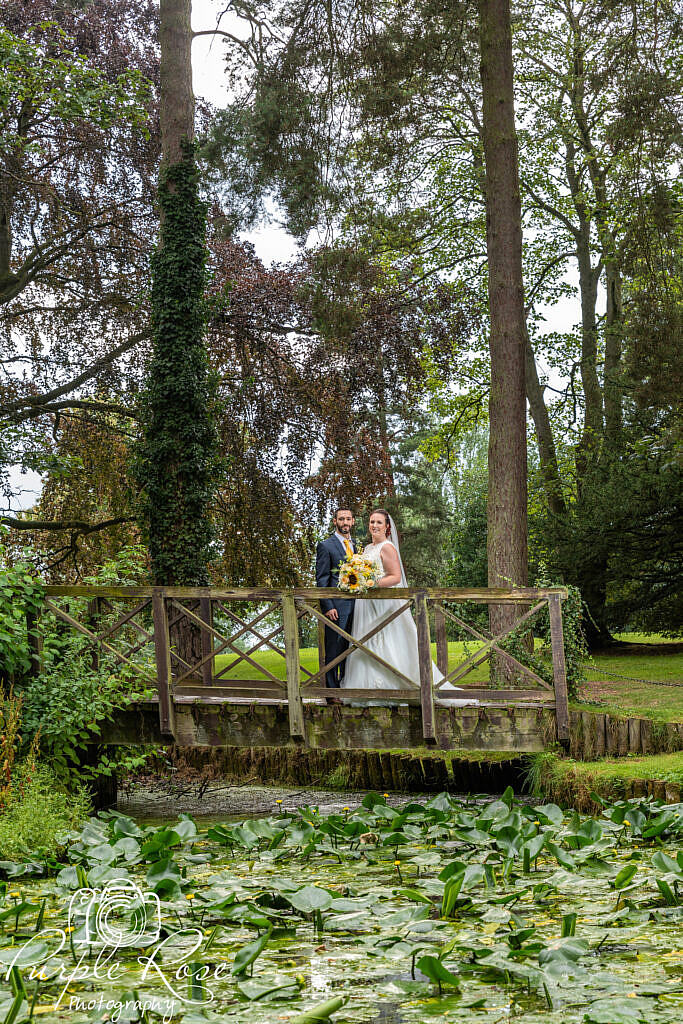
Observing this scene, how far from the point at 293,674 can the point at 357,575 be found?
1.07m

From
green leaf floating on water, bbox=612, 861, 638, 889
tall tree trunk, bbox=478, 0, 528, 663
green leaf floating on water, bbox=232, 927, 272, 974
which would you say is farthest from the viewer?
tall tree trunk, bbox=478, 0, 528, 663

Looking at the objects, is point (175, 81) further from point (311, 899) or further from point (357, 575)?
point (311, 899)

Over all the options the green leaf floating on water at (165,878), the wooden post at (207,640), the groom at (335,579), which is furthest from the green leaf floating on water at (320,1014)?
the wooden post at (207,640)

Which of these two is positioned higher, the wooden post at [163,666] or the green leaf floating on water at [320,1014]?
the wooden post at [163,666]

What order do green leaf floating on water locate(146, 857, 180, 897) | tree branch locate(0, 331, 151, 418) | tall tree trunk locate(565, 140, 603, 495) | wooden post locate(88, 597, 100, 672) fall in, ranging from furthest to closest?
1. tall tree trunk locate(565, 140, 603, 495)
2. tree branch locate(0, 331, 151, 418)
3. wooden post locate(88, 597, 100, 672)
4. green leaf floating on water locate(146, 857, 180, 897)

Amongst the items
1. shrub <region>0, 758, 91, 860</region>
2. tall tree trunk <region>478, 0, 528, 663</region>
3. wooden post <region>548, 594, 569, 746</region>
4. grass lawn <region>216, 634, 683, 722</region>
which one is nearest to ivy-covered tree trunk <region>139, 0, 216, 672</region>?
grass lawn <region>216, 634, 683, 722</region>

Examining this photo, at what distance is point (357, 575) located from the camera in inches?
356

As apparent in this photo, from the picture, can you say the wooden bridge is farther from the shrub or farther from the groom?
the shrub

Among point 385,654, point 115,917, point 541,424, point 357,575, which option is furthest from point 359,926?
point 541,424

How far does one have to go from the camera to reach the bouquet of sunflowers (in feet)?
29.6

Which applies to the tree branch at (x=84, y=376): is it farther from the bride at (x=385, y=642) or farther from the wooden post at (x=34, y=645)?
the bride at (x=385, y=642)

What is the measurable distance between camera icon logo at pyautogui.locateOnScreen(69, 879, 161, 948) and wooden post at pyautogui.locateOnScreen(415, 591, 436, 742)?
156 inches

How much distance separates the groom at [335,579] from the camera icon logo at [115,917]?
4.46 metres

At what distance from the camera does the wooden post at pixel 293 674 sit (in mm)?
9031
